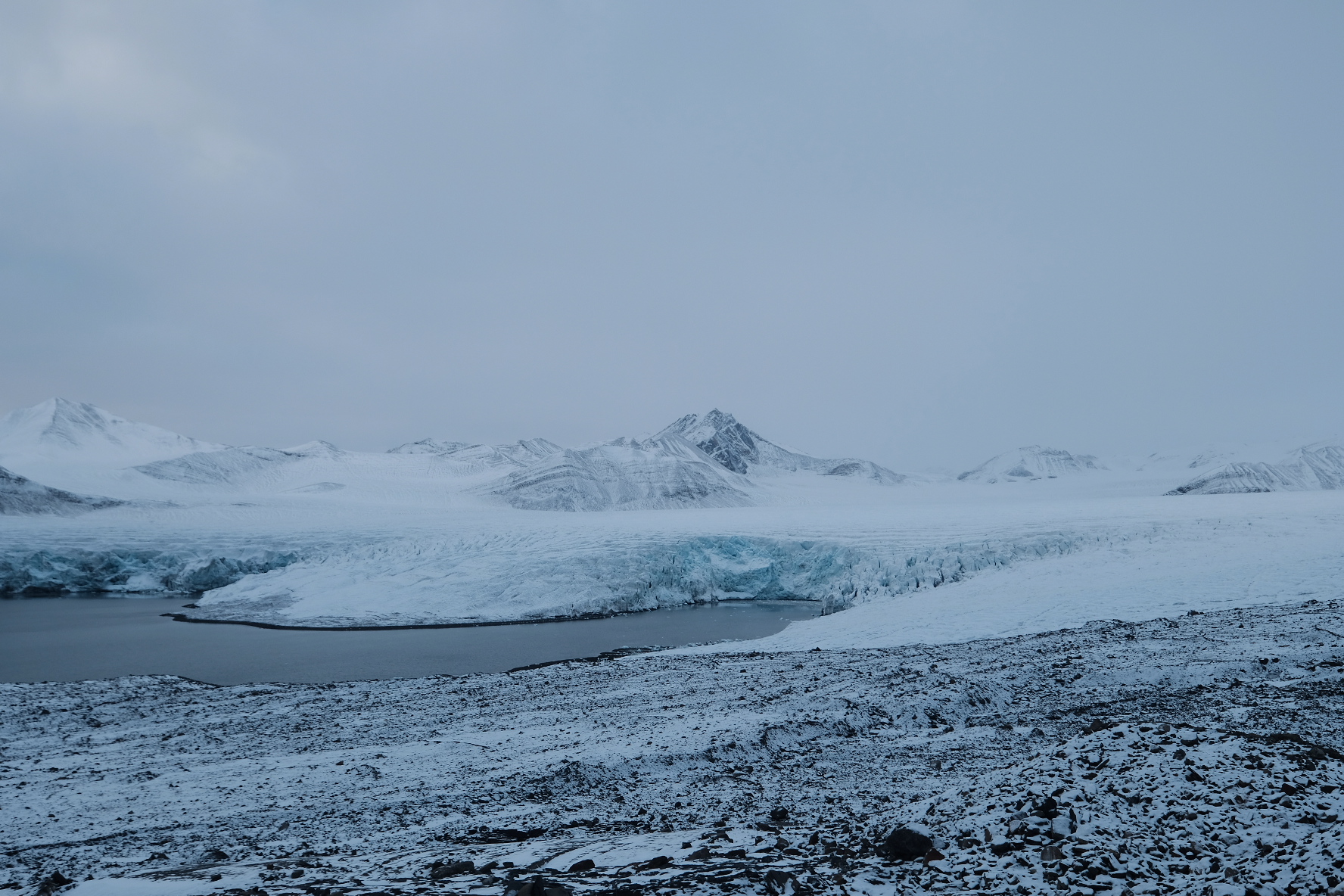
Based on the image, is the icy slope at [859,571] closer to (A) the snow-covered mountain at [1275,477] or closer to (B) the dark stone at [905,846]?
(B) the dark stone at [905,846]

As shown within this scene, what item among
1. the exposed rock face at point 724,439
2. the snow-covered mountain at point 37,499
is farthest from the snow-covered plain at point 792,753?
the exposed rock face at point 724,439

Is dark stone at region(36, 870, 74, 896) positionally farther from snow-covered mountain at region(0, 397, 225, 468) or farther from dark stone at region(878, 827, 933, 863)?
snow-covered mountain at region(0, 397, 225, 468)

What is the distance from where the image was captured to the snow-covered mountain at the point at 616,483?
7438 cm

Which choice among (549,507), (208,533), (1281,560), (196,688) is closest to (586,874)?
(196,688)

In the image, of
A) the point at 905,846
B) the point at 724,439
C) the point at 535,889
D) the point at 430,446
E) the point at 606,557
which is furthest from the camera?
the point at 724,439

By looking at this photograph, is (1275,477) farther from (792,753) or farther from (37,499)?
(37,499)

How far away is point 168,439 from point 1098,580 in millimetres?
138159

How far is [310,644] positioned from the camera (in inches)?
824

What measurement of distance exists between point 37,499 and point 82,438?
236 ft

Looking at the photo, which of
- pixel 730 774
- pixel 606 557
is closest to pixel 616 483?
pixel 606 557

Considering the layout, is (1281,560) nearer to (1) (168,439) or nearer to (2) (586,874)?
(2) (586,874)

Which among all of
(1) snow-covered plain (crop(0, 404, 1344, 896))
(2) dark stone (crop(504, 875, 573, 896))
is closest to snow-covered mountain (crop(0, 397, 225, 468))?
(1) snow-covered plain (crop(0, 404, 1344, 896))

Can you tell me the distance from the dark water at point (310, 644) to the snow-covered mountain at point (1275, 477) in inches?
4065

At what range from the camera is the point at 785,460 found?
18588cm
